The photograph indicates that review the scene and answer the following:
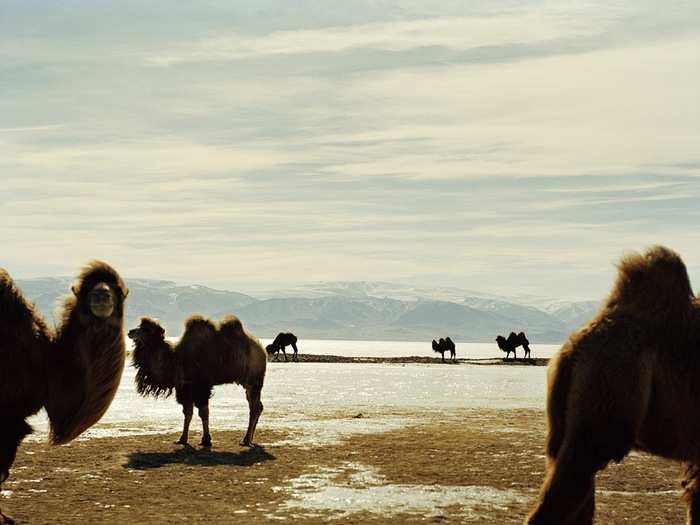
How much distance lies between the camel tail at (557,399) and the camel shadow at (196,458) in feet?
28.4

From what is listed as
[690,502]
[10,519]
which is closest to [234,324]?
[10,519]

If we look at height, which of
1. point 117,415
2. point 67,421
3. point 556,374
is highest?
point 556,374

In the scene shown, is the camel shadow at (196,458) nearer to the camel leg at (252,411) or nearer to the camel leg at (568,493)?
the camel leg at (252,411)

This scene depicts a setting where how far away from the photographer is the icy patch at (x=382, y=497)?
10398mm

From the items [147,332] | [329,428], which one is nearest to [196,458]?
[147,332]

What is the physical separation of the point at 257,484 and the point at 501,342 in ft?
257

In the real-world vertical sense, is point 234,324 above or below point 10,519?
above

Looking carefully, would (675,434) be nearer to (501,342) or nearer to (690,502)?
(690,502)

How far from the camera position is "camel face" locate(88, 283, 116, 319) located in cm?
847

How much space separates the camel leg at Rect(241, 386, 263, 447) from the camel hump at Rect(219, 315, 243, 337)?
4.05 ft

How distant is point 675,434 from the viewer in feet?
22.0

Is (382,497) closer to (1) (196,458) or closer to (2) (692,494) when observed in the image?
(2) (692,494)

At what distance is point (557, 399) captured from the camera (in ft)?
21.6

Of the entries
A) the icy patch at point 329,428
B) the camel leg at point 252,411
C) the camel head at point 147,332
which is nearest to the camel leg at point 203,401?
the camel leg at point 252,411
